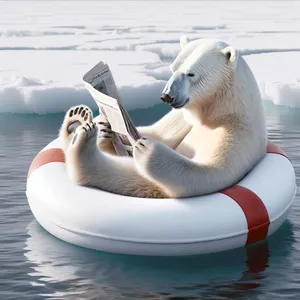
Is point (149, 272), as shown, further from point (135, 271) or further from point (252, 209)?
point (252, 209)

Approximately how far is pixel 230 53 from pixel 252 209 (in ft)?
2.72

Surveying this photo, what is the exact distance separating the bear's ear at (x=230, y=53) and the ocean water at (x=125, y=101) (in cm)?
100

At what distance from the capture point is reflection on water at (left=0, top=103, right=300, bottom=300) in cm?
428

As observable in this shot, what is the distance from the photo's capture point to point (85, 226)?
475 centimetres

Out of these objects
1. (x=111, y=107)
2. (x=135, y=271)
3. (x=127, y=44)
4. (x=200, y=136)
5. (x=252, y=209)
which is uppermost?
(x=111, y=107)

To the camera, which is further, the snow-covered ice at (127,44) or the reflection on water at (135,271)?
the snow-covered ice at (127,44)

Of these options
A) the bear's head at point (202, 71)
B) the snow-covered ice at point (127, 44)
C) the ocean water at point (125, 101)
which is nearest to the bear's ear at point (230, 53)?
the bear's head at point (202, 71)

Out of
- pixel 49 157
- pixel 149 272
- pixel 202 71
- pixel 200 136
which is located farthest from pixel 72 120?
pixel 149 272

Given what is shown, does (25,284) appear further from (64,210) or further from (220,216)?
(220,216)

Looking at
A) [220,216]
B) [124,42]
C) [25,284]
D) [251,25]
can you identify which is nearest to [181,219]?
[220,216]

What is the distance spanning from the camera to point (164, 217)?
181 inches

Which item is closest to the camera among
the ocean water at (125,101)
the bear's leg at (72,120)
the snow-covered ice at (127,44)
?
the ocean water at (125,101)

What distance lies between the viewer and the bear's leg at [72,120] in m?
4.99

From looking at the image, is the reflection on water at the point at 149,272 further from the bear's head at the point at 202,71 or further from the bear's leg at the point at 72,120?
the bear's head at the point at 202,71
